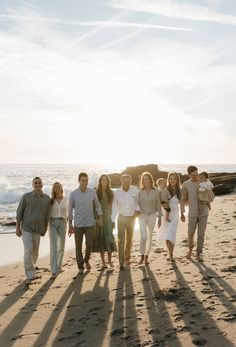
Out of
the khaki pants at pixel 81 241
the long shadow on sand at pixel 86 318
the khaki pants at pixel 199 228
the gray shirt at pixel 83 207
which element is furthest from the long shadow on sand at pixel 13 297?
the khaki pants at pixel 199 228

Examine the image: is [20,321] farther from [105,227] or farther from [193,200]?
[193,200]

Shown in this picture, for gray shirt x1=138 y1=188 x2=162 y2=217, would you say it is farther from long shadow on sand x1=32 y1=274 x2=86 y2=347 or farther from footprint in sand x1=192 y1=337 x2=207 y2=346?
footprint in sand x1=192 y1=337 x2=207 y2=346

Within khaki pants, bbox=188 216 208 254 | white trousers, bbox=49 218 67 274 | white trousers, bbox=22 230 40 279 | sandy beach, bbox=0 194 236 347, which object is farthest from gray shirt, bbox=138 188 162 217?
white trousers, bbox=22 230 40 279

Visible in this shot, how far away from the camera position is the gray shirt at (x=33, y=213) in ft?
28.6

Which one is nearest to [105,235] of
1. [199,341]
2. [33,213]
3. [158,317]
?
[33,213]

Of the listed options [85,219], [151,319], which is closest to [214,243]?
[85,219]

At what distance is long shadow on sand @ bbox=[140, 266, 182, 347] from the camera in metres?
5.11

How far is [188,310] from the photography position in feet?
19.7

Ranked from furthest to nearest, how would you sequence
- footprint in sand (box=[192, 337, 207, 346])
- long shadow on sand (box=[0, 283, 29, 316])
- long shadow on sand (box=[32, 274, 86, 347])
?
long shadow on sand (box=[0, 283, 29, 316]) → long shadow on sand (box=[32, 274, 86, 347]) → footprint in sand (box=[192, 337, 207, 346])

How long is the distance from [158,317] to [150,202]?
3.93m

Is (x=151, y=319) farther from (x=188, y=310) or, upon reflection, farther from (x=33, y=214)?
(x=33, y=214)

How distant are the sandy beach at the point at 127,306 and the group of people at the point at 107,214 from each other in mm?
432

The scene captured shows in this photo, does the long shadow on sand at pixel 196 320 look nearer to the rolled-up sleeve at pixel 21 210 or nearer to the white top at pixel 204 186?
the white top at pixel 204 186

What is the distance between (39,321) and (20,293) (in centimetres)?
172
